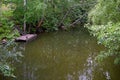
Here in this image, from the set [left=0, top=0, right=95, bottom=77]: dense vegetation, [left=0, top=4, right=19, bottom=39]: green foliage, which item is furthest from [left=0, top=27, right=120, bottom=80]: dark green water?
[left=0, top=0, right=95, bottom=77]: dense vegetation

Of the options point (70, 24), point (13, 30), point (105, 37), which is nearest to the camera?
point (105, 37)

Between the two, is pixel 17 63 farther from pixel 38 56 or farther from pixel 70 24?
pixel 70 24

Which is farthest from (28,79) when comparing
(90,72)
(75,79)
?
(90,72)

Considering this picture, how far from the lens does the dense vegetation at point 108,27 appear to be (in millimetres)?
7673

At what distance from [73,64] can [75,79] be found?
1884 millimetres

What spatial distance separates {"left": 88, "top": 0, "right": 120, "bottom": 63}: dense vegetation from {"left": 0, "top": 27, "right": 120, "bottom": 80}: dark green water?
1.16m

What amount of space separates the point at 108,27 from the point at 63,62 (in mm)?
4468

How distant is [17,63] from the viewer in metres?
11.5

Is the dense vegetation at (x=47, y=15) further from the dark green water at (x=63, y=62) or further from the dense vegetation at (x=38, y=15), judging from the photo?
the dark green water at (x=63, y=62)

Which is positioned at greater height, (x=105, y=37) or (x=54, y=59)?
(x=105, y=37)

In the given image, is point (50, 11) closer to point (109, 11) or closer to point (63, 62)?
point (63, 62)

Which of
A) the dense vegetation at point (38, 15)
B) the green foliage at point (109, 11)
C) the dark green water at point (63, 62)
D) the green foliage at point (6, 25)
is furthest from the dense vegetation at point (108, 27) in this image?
the green foliage at point (6, 25)

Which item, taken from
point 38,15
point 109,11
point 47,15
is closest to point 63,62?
point 109,11

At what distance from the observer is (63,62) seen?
1214 cm
